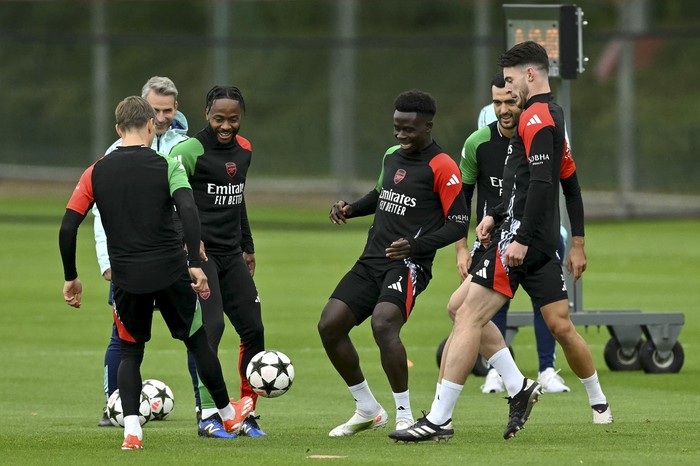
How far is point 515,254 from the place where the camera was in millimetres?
8953

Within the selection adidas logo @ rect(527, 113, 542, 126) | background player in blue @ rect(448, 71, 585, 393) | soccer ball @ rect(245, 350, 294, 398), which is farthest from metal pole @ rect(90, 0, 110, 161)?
adidas logo @ rect(527, 113, 542, 126)

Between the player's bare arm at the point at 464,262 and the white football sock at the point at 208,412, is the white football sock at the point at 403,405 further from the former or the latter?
the player's bare arm at the point at 464,262

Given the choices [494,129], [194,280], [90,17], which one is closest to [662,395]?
[494,129]

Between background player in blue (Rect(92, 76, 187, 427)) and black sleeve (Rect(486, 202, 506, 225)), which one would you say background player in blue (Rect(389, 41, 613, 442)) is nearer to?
black sleeve (Rect(486, 202, 506, 225))

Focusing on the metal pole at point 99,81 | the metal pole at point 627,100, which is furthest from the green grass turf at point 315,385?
the metal pole at point 99,81

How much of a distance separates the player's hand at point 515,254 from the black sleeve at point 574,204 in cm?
78

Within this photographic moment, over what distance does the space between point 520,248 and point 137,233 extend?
6.95 feet

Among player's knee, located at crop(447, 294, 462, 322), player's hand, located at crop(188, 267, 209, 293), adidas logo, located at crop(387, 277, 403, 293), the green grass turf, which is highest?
player's hand, located at crop(188, 267, 209, 293)

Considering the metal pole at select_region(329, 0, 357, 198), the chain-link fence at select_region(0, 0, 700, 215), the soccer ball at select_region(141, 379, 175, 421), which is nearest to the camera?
the soccer ball at select_region(141, 379, 175, 421)

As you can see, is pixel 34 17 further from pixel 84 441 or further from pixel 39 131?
pixel 84 441

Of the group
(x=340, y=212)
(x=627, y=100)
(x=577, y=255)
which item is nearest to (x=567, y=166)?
(x=577, y=255)

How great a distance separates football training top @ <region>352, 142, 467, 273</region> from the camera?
9617 mm

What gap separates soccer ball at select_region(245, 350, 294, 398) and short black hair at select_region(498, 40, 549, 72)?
228cm

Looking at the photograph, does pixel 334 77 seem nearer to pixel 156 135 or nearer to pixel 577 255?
pixel 156 135
